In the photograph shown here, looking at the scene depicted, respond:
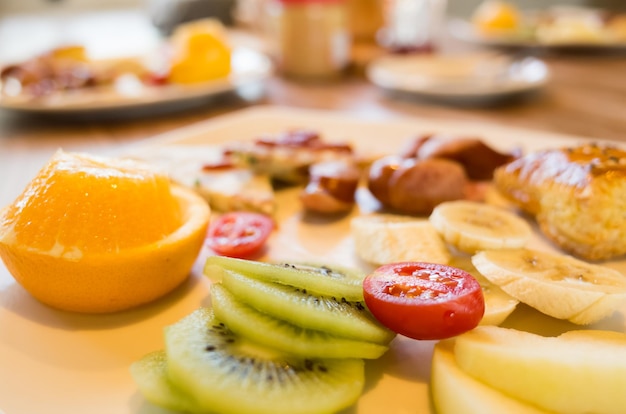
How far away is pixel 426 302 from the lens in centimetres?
97

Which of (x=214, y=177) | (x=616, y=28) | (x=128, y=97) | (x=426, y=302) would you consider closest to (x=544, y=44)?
(x=616, y=28)

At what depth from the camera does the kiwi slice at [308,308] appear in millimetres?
978

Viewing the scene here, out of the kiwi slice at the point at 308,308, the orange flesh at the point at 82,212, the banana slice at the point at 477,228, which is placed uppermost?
the orange flesh at the point at 82,212

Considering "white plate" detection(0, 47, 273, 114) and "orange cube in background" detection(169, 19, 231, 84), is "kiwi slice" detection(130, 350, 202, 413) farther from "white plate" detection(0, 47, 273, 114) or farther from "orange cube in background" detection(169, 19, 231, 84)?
"orange cube in background" detection(169, 19, 231, 84)

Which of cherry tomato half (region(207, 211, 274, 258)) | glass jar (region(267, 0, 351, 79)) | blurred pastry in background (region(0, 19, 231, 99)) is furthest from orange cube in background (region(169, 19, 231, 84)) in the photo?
cherry tomato half (region(207, 211, 274, 258))

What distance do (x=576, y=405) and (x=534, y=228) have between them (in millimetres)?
824

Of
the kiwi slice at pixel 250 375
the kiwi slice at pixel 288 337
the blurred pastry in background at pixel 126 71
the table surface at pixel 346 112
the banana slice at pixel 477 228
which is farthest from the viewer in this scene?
the blurred pastry in background at pixel 126 71

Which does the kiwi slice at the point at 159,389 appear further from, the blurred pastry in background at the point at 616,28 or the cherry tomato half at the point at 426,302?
the blurred pastry in background at the point at 616,28

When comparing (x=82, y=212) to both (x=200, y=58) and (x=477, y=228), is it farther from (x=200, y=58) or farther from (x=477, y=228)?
Answer: (x=200, y=58)

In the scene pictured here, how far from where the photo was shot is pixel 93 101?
259cm

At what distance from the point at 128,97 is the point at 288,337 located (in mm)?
2005

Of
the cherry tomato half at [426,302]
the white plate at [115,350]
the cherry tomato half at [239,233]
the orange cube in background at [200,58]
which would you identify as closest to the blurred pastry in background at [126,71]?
the orange cube in background at [200,58]

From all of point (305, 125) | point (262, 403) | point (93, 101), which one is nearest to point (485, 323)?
point (262, 403)

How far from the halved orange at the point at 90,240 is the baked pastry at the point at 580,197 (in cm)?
96
